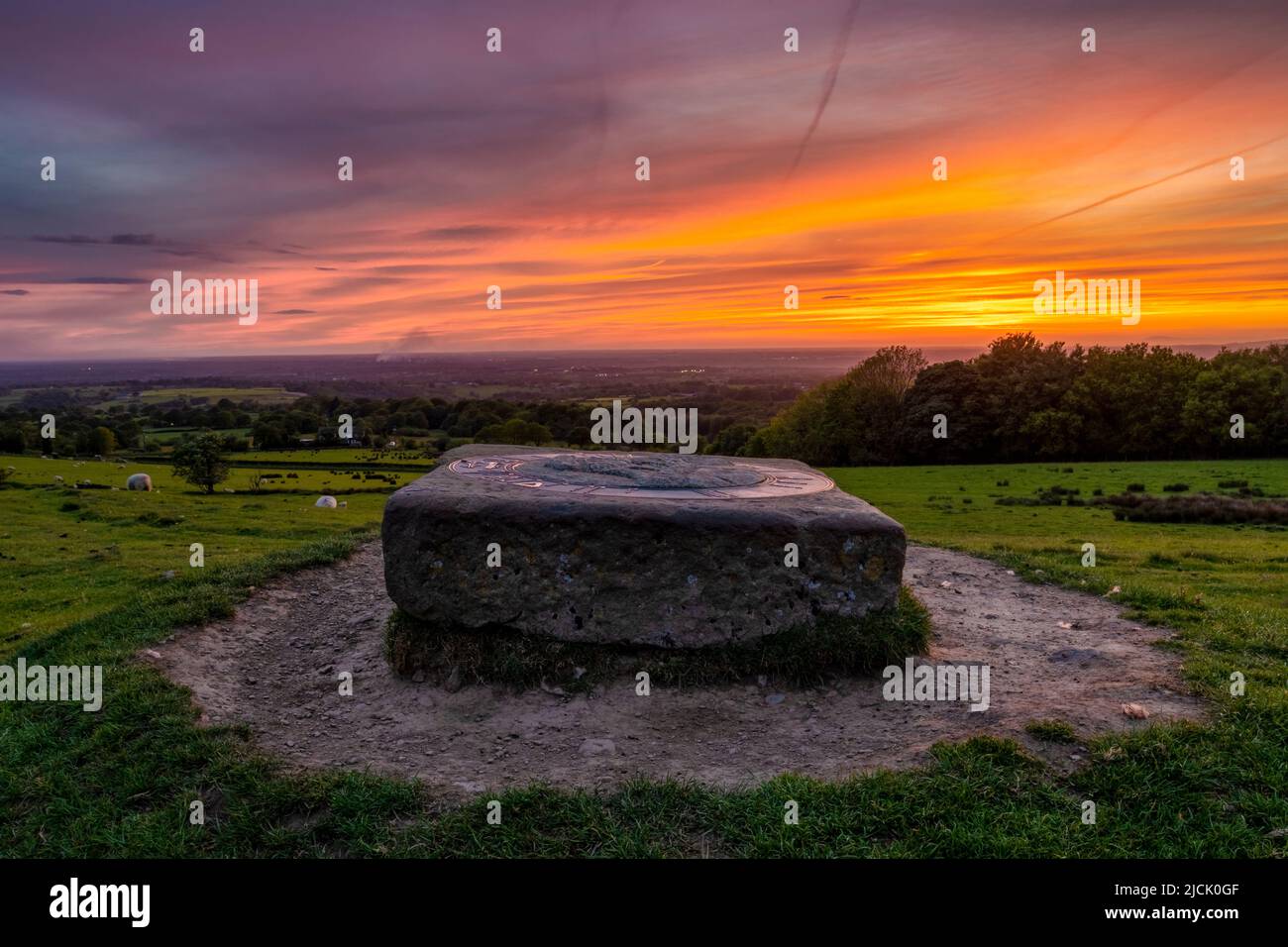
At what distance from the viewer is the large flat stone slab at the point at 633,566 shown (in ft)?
26.4

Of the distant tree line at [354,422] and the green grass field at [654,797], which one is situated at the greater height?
the distant tree line at [354,422]

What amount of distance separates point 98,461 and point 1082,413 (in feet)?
219

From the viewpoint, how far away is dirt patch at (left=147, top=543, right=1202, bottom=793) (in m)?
6.53

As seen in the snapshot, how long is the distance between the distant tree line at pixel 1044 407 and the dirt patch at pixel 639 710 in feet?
162

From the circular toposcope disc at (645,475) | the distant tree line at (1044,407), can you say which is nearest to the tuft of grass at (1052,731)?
the circular toposcope disc at (645,475)

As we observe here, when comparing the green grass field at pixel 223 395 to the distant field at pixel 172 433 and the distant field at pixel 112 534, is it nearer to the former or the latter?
the distant field at pixel 172 433

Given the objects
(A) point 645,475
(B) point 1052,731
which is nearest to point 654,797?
(B) point 1052,731

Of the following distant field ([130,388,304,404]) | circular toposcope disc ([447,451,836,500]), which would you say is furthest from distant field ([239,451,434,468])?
circular toposcope disc ([447,451,836,500])

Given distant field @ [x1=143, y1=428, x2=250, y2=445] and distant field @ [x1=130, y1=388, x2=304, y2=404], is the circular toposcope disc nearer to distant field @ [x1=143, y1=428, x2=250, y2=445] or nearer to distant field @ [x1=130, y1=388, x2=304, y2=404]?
distant field @ [x1=143, y1=428, x2=250, y2=445]

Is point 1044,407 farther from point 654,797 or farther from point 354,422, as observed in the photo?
point 654,797

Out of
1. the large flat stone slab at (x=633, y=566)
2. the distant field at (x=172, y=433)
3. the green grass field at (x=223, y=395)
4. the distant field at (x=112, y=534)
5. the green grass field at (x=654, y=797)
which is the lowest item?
the green grass field at (x=654, y=797)

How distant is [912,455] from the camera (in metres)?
56.7

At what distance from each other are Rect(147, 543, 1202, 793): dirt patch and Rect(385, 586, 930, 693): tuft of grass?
0.15 meters

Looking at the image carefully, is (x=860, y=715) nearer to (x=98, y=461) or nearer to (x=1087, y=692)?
(x=1087, y=692)
